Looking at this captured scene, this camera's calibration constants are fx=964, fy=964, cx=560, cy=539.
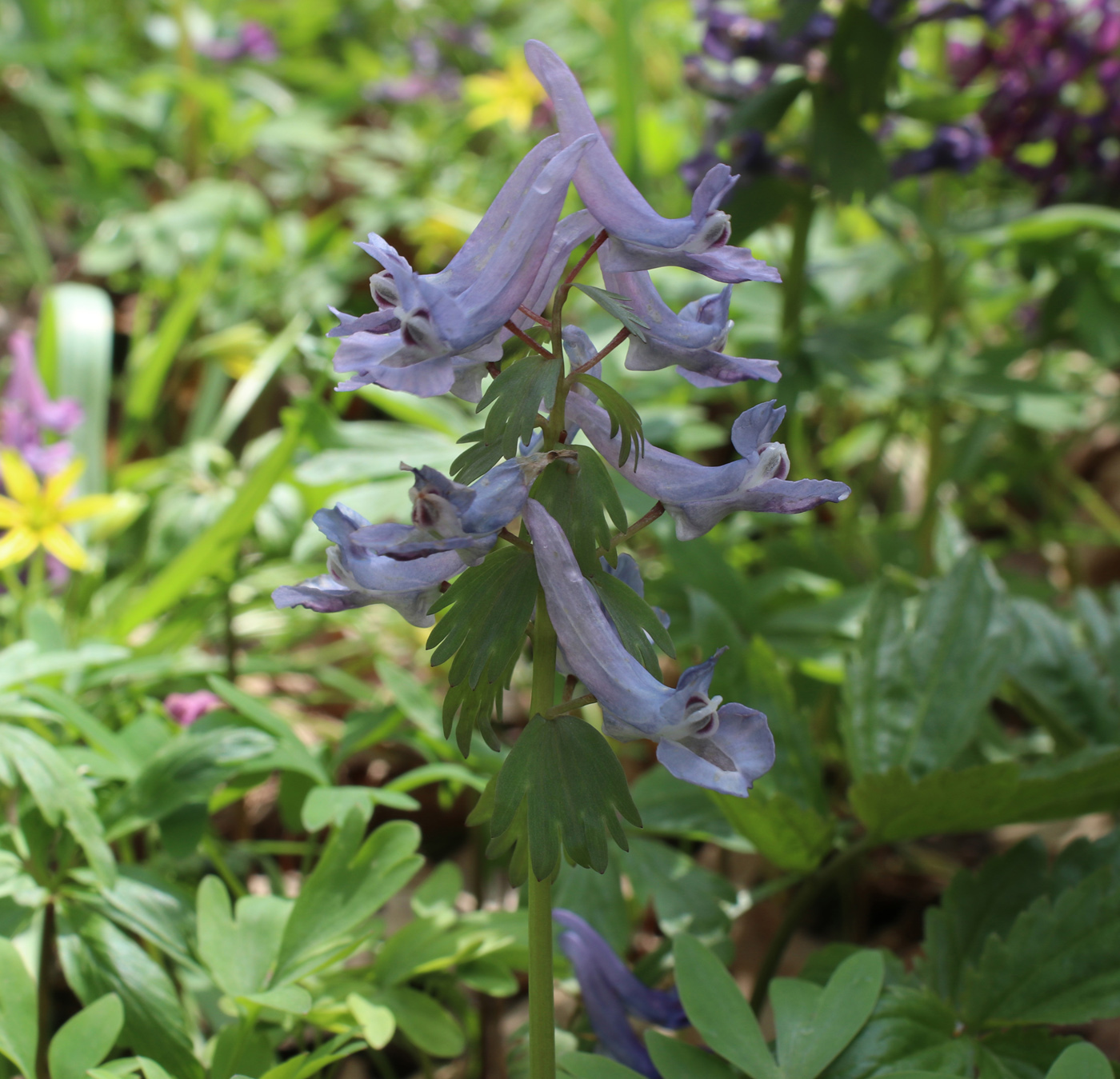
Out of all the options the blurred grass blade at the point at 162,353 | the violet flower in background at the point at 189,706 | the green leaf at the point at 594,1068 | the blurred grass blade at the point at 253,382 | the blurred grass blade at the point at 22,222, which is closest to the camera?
the green leaf at the point at 594,1068

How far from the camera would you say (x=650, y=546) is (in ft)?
9.64

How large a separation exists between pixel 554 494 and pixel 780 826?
28.0 inches

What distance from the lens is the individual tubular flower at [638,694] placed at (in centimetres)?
86

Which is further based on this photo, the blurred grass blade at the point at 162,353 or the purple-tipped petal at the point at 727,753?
the blurred grass blade at the point at 162,353

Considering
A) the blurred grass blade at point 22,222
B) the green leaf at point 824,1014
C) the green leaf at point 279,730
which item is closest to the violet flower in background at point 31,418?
the green leaf at point 279,730

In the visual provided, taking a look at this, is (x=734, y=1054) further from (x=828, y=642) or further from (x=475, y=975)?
(x=828, y=642)

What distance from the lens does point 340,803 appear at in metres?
1.33

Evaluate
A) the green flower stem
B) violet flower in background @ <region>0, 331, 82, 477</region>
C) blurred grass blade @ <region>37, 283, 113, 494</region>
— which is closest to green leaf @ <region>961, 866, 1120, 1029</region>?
the green flower stem

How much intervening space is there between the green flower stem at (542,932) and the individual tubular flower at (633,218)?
0.33 m

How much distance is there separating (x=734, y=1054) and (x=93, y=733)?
989 millimetres

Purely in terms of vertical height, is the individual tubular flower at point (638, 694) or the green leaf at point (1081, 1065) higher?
the individual tubular flower at point (638, 694)

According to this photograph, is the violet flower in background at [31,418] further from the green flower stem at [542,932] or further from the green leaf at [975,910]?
the green leaf at [975,910]

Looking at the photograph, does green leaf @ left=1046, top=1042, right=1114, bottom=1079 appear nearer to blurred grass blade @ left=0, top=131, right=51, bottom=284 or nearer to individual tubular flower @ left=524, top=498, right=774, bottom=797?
individual tubular flower @ left=524, top=498, right=774, bottom=797

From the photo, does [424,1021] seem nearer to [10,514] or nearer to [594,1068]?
[594,1068]
